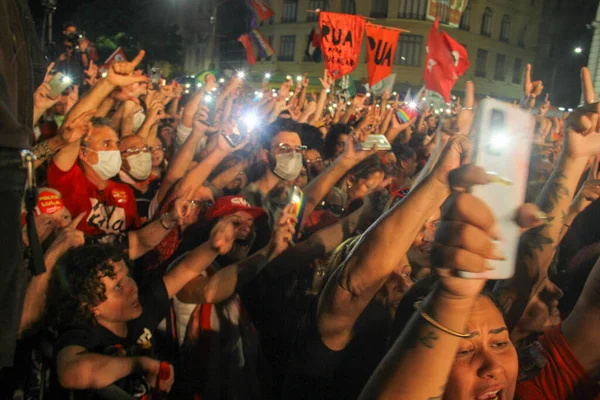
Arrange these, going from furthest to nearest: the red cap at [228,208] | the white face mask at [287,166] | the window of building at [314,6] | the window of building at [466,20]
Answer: the window of building at [466,20] < the window of building at [314,6] < the white face mask at [287,166] < the red cap at [228,208]

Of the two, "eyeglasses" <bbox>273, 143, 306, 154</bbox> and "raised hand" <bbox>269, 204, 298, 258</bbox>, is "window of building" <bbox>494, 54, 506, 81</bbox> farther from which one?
"raised hand" <bbox>269, 204, 298, 258</bbox>

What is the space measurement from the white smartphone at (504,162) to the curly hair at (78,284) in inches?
75.0

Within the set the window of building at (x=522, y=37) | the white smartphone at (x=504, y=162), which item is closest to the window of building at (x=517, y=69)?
the window of building at (x=522, y=37)

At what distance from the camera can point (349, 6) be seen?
39688 millimetres

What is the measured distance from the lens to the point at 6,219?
1.12 meters

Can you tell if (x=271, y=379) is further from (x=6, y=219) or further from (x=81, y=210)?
(x=6, y=219)

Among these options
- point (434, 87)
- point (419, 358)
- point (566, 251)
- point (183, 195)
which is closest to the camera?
point (419, 358)

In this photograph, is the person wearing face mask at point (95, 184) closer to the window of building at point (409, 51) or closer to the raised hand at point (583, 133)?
the raised hand at point (583, 133)

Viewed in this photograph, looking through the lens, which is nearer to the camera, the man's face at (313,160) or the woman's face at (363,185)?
the woman's face at (363,185)

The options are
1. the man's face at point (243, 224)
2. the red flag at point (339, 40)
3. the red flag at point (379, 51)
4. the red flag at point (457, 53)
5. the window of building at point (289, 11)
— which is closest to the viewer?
the man's face at point (243, 224)

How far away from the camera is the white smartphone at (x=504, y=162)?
110cm

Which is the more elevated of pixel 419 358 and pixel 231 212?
pixel 419 358

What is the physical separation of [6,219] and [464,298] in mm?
1003

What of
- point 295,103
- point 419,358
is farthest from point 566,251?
point 295,103
